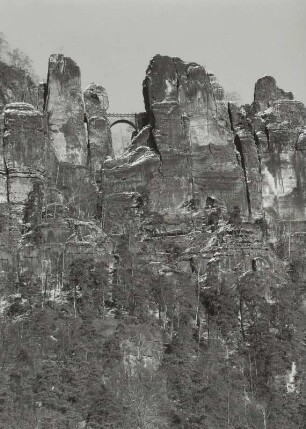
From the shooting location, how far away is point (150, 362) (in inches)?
2061

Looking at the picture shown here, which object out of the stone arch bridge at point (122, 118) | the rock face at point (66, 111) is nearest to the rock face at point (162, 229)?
the rock face at point (66, 111)

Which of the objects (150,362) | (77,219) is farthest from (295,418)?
(77,219)

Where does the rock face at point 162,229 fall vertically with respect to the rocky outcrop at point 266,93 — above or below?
below

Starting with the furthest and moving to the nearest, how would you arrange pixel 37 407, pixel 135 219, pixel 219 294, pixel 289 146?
pixel 289 146 → pixel 135 219 → pixel 219 294 → pixel 37 407

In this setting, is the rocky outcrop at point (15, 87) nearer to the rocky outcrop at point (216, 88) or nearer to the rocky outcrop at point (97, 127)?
the rocky outcrop at point (97, 127)

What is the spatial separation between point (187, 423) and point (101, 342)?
7628 millimetres

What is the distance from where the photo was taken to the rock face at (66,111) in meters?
74.1

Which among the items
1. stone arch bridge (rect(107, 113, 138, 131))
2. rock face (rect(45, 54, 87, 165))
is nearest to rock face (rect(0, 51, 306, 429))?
rock face (rect(45, 54, 87, 165))

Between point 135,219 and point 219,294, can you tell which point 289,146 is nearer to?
point 135,219

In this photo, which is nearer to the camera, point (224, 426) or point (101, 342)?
point (224, 426)

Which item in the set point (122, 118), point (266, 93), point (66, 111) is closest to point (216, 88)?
point (266, 93)

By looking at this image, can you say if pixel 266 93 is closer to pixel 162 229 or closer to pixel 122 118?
pixel 122 118

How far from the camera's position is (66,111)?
74.9 m

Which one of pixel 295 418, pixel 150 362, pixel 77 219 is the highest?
pixel 77 219
